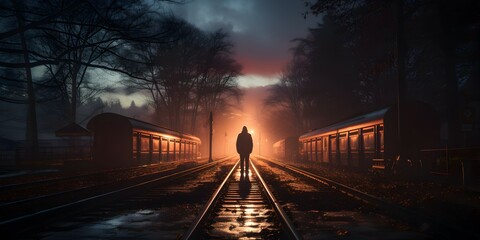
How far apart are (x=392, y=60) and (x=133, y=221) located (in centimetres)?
1307

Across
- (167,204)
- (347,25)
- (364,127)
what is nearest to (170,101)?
(364,127)

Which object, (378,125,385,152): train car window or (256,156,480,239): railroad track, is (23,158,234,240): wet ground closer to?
(256,156,480,239): railroad track

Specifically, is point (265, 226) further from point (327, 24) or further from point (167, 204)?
point (327, 24)

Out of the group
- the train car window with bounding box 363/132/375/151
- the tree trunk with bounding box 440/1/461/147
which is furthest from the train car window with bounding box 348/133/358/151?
the tree trunk with bounding box 440/1/461/147

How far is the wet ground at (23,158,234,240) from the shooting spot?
586 centimetres

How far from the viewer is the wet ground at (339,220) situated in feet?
19.3

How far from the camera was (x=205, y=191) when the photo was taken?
12188 millimetres

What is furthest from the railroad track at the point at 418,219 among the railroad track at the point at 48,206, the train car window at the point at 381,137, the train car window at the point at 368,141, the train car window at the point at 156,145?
the train car window at the point at 156,145

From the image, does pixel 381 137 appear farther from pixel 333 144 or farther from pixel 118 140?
pixel 118 140

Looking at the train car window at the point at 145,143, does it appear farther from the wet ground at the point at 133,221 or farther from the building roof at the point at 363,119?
the wet ground at the point at 133,221


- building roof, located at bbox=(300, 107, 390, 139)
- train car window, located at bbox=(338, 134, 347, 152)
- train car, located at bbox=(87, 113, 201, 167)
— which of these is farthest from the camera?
train car, located at bbox=(87, 113, 201, 167)

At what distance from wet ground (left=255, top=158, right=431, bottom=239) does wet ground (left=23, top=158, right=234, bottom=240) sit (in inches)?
74.4

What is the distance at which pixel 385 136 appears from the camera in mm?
17469

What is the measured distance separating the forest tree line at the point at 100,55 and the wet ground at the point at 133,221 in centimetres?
527
